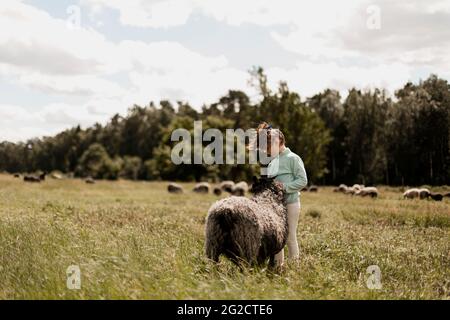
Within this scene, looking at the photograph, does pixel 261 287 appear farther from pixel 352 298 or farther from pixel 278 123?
pixel 278 123

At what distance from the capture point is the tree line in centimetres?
1423

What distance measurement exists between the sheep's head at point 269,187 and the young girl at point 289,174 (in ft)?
0.44

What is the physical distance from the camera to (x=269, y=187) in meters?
7.95

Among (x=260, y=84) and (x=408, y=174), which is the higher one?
(x=260, y=84)

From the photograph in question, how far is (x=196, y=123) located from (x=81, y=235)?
64923mm

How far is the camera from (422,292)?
646 centimetres

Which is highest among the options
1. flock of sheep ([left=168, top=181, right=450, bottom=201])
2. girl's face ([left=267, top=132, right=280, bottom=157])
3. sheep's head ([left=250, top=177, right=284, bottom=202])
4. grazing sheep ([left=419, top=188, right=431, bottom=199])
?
girl's face ([left=267, top=132, right=280, bottom=157])

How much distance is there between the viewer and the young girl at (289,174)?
8047 millimetres

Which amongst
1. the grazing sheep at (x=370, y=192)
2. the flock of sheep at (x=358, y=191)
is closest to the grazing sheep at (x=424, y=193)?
the flock of sheep at (x=358, y=191)

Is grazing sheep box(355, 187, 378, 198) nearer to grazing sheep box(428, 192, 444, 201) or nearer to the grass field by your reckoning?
grazing sheep box(428, 192, 444, 201)

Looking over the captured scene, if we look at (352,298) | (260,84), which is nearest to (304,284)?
(352,298)

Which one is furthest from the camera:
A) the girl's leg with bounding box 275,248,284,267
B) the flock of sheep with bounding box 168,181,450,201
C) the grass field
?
the flock of sheep with bounding box 168,181,450,201

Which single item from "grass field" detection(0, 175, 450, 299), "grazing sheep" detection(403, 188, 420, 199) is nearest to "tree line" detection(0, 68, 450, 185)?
"grazing sheep" detection(403, 188, 420, 199)

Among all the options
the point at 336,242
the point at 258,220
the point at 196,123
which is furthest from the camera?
the point at 196,123
